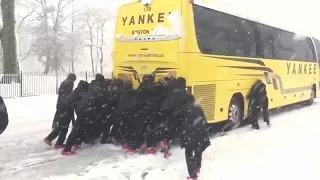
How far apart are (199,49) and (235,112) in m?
2.72

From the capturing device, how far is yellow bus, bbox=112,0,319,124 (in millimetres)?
8062

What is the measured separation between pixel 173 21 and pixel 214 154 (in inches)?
126

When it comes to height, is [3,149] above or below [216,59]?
below

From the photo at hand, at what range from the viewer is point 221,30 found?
926 centimetres

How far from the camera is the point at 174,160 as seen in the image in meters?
7.09

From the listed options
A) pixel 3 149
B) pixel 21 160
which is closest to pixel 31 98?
pixel 3 149

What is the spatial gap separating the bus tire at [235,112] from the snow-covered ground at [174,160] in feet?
1.38

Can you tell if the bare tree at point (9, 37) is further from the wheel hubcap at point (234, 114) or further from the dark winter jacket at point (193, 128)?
the dark winter jacket at point (193, 128)

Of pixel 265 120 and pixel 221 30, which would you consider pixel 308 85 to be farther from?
pixel 221 30

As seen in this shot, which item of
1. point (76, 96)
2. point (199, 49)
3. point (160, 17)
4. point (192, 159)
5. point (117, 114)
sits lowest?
point (192, 159)

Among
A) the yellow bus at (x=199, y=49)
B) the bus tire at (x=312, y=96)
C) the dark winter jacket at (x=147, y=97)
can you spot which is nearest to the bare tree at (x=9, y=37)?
the yellow bus at (x=199, y=49)

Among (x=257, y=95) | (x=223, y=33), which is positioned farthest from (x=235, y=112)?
(x=223, y=33)

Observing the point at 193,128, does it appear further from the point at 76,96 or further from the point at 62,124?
the point at 62,124

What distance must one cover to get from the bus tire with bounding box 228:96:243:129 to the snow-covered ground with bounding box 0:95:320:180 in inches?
16.6
